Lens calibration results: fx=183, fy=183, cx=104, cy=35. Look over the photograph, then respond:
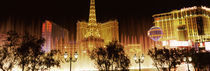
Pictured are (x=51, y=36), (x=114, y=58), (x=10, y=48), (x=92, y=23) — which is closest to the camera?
(x=10, y=48)

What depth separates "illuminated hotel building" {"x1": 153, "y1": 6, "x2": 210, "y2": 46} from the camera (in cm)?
7331

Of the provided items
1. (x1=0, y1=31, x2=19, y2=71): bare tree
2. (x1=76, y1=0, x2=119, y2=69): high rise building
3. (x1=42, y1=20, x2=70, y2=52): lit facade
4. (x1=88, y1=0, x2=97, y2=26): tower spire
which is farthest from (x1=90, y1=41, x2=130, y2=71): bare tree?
(x1=42, y1=20, x2=70, y2=52): lit facade

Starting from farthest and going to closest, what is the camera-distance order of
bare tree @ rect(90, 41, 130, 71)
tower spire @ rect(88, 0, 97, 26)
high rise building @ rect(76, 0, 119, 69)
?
high rise building @ rect(76, 0, 119, 69) → tower spire @ rect(88, 0, 97, 26) → bare tree @ rect(90, 41, 130, 71)

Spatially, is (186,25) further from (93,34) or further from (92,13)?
(92,13)

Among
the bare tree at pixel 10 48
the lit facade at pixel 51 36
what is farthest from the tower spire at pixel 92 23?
the bare tree at pixel 10 48

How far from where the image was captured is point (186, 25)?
3054 inches

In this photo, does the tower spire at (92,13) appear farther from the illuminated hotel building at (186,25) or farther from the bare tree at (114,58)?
the bare tree at (114,58)

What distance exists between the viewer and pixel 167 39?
80.3 m

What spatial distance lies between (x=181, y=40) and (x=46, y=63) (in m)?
73.2

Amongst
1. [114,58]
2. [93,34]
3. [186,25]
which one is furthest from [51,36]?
[114,58]

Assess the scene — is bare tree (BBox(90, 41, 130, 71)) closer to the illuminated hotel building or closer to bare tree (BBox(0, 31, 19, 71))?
bare tree (BBox(0, 31, 19, 71))

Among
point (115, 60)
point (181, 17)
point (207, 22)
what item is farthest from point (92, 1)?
point (115, 60)

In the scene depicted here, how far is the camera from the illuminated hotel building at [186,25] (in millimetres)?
73312

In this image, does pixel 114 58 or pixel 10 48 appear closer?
pixel 10 48
